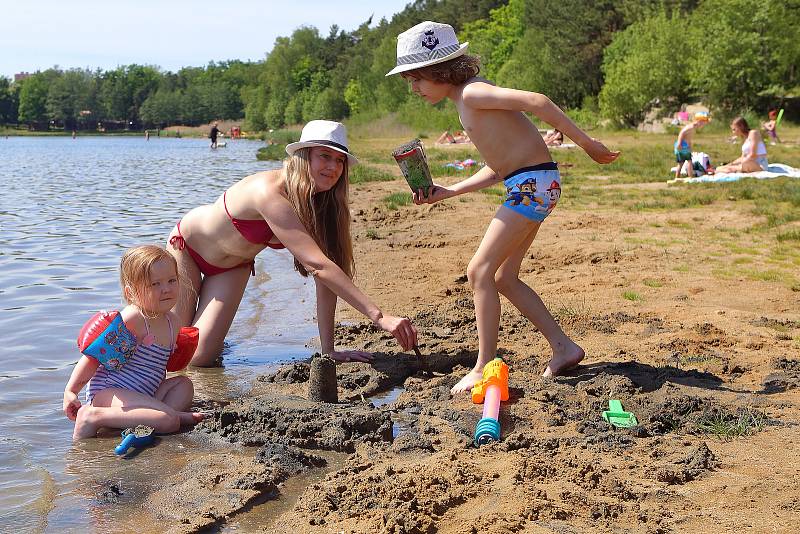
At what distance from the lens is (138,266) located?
420cm

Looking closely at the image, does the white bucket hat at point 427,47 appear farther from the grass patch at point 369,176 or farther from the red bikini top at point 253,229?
the grass patch at point 369,176

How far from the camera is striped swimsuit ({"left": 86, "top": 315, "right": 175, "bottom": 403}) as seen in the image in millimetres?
4289

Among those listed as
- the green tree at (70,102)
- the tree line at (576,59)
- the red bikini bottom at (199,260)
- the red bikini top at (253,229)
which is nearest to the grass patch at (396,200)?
the red bikini bottom at (199,260)

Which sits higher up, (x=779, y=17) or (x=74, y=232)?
(x=779, y=17)

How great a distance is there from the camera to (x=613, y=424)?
3.91 metres

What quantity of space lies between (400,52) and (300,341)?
8.47 ft

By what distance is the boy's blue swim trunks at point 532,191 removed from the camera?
4.53 m

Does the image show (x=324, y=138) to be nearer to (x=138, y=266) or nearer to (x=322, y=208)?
(x=322, y=208)

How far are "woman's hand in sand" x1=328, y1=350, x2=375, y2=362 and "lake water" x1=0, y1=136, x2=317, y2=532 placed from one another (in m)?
0.50

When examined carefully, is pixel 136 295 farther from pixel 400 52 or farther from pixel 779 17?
pixel 779 17

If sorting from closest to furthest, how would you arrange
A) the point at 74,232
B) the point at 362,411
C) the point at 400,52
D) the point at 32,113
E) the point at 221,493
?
the point at 221,493, the point at 362,411, the point at 400,52, the point at 74,232, the point at 32,113

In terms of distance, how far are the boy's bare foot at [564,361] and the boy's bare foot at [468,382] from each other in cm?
45

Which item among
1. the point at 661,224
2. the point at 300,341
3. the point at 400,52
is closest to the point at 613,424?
the point at 400,52

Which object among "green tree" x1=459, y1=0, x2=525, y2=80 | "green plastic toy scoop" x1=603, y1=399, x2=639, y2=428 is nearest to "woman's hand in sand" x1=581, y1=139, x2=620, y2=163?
"green plastic toy scoop" x1=603, y1=399, x2=639, y2=428
